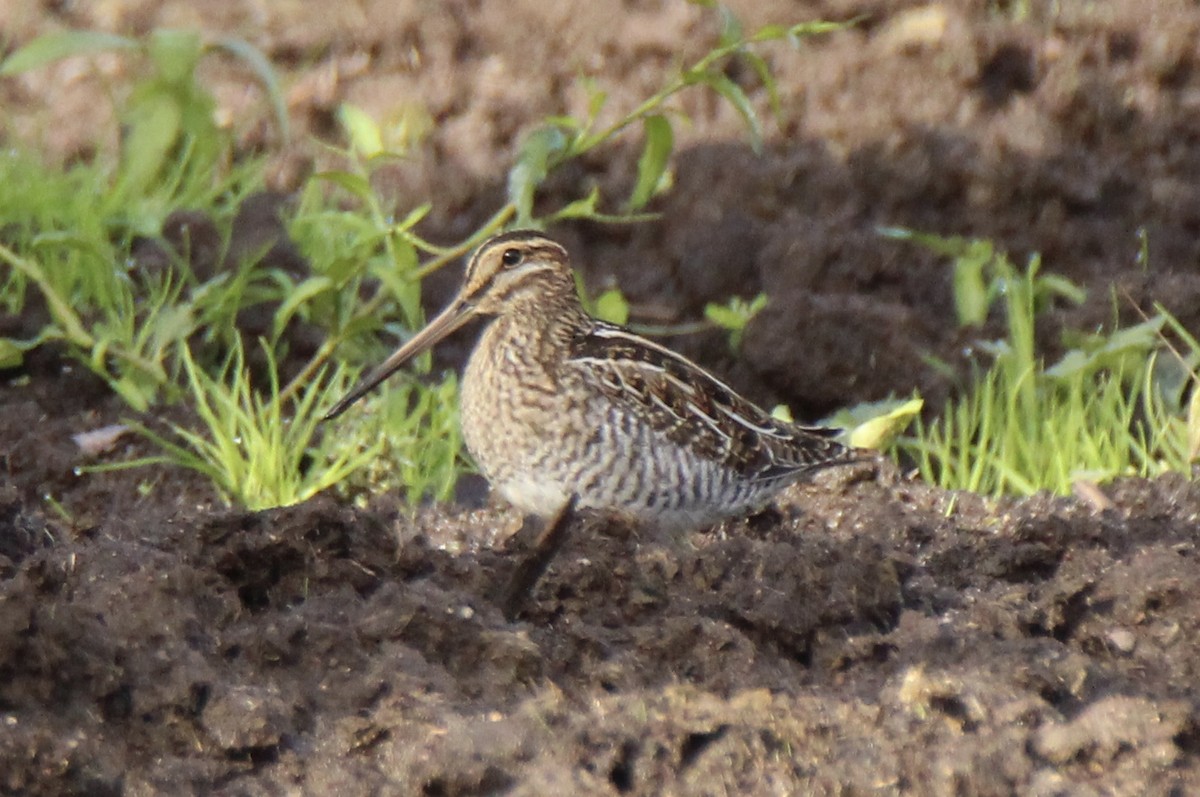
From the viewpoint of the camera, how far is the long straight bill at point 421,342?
4723 millimetres

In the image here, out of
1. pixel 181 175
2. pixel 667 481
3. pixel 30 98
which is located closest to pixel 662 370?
pixel 667 481

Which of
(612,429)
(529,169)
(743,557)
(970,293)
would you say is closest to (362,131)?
(529,169)

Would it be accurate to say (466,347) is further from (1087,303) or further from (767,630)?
(767,630)

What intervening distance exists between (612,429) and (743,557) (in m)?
0.99

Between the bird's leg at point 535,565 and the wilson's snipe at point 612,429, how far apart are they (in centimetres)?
86

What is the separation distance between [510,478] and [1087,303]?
1.72m

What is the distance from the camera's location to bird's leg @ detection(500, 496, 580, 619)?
128 inches

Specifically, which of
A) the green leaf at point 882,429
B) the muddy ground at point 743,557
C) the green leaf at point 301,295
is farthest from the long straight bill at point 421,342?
the green leaf at point 882,429

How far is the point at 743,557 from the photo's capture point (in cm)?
351

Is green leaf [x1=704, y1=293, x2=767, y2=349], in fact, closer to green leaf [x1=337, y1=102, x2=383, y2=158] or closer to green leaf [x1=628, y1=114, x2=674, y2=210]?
green leaf [x1=628, y1=114, x2=674, y2=210]

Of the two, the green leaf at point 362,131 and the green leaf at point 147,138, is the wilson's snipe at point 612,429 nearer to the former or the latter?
the green leaf at point 362,131

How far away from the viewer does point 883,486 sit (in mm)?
4496

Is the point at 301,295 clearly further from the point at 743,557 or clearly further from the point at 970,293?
the point at 970,293

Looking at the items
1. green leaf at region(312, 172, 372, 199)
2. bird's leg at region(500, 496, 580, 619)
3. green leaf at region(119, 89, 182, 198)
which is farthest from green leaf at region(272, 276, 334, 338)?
bird's leg at region(500, 496, 580, 619)
